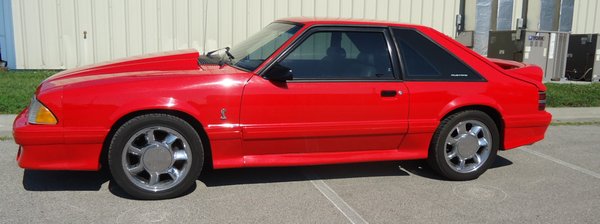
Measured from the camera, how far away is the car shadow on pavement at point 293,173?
4699 millimetres

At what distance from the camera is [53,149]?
3.86 m

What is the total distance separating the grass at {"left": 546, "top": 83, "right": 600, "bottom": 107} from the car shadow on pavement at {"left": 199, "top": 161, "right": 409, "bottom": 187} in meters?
5.32

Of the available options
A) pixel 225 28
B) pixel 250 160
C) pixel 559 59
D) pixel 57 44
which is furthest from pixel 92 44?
pixel 559 59

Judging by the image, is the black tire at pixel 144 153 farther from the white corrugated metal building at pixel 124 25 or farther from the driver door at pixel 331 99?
the white corrugated metal building at pixel 124 25

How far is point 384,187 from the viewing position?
4.66 meters

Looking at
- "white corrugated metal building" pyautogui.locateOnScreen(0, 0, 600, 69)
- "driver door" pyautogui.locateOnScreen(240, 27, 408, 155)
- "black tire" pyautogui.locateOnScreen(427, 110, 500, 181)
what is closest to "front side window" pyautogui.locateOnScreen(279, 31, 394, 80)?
"driver door" pyautogui.locateOnScreen(240, 27, 408, 155)

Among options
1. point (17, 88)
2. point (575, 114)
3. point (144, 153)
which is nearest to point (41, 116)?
point (144, 153)

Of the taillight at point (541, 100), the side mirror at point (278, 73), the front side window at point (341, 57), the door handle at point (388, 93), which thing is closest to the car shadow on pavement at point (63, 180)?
the side mirror at point (278, 73)

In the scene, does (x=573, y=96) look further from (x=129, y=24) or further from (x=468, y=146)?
(x=129, y=24)

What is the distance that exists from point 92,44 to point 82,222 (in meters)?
7.46

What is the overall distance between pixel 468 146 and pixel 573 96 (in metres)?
5.98

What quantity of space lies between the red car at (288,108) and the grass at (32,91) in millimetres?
3423

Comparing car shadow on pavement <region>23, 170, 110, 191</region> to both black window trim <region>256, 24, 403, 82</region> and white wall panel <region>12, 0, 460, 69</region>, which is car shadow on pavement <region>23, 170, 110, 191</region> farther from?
white wall panel <region>12, 0, 460, 69</region>

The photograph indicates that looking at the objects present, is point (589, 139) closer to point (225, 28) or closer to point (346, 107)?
point (346, 107)
